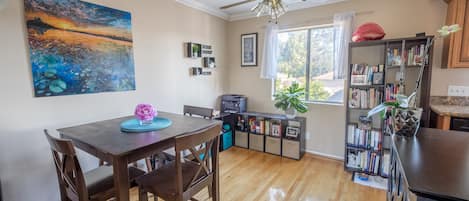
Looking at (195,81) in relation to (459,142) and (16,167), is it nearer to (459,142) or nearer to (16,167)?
(16,167)

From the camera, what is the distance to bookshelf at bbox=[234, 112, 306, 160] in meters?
3.24

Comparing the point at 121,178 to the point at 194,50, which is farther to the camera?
the point at 194,50

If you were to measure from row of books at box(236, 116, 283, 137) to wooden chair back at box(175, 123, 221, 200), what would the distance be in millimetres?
1744

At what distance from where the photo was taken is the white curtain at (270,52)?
11.4 ft

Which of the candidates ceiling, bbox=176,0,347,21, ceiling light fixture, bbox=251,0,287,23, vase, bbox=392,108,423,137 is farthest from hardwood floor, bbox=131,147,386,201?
ceiling, bbox=176,0,347,21

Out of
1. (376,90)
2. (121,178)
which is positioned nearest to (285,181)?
(376,90)

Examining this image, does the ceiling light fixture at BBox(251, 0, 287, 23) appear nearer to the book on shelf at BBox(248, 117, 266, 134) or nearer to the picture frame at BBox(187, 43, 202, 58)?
the picture frame at BBox(187, 43, 202, 58)

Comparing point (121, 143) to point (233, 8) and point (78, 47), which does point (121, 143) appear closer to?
→ point (78, 47)

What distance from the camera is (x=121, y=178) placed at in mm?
1300

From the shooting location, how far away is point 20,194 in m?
1.82

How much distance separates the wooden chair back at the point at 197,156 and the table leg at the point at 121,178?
0.97 ft

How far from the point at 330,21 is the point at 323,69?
67 centimetres

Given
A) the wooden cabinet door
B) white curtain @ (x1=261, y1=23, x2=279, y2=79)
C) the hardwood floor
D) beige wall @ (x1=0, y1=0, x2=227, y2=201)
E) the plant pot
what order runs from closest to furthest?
beige wall @ (x1=0, y1=0, x2=227, y2=201) < the wooden cabinet door < the hardwood floor < the plant pot < white curtain @ (x1=261, y1=23, x2=279, y2=79)

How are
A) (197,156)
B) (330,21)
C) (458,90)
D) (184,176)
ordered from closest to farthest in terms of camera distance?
(197,156) < (184,176) < (458,90) < (330,21)
